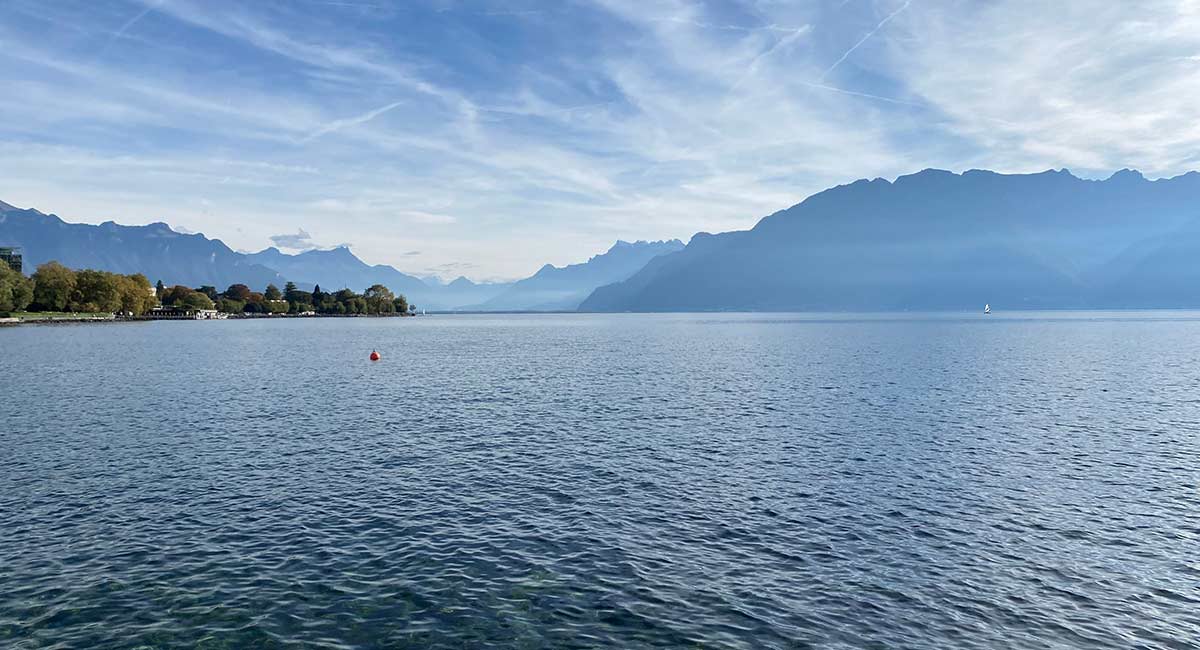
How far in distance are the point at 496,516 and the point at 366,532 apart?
270 inches

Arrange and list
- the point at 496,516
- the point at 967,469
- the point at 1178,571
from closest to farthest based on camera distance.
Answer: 1. the point at 1178,571
2. the point at 496,516
3. the point at 967,469

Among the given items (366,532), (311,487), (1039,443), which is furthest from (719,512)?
(1039,443)

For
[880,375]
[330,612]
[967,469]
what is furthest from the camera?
[880,375]

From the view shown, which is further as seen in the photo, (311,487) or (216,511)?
(311,487)

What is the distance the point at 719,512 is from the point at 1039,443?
117 ft

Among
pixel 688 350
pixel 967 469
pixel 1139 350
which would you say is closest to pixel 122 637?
pixel 967 469

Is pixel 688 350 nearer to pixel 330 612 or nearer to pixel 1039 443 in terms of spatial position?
pixel 1039 443

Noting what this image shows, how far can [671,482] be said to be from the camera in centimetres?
4356

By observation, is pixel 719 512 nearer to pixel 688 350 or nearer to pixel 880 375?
pixel 880 375

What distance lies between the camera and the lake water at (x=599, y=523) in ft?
79.7

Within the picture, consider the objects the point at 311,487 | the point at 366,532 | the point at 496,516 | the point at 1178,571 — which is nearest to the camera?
the point at 1178,571

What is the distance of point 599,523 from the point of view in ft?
116

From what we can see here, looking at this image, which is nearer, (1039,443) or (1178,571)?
(1178,571)

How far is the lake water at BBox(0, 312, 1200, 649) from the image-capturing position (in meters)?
24.3
